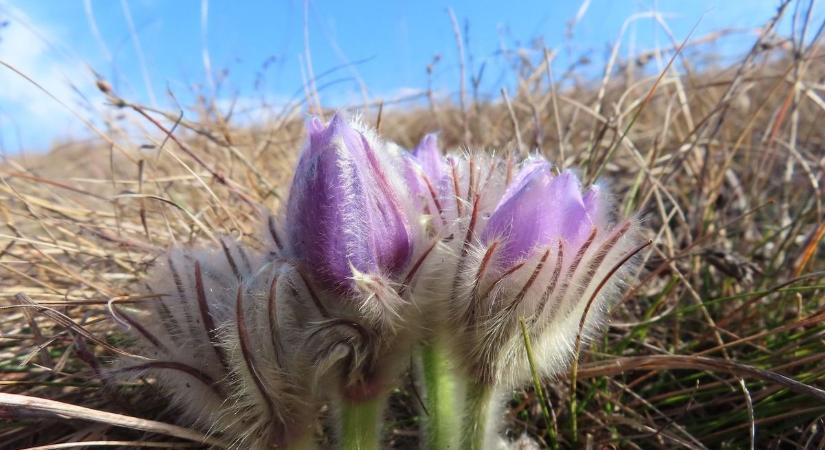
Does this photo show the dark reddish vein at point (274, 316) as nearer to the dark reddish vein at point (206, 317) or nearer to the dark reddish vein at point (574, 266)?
the dark reddish vein at point (206, 317)

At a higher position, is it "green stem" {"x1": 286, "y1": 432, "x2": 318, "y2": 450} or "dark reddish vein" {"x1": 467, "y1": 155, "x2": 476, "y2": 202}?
"dark reddish vein" {"x1": 467, "y1": 155, "x2": 476, "y2": 202}

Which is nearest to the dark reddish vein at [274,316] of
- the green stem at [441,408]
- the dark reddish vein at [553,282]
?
the green stem at [441,408]

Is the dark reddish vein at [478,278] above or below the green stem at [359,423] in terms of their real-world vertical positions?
above

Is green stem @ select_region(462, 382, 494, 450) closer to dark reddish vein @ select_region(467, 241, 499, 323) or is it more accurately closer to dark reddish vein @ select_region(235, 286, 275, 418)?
dark reddish vein @ select_region(467, 241, 499, 323)

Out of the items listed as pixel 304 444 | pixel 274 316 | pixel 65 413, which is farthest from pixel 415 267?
pixel 65 413

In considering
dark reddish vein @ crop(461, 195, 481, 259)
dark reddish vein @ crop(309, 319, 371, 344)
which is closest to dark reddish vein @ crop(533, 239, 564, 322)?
dark reddish vein @ crop(461, 195, 481, 259)

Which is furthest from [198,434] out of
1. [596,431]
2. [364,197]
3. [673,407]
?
[673,407]
